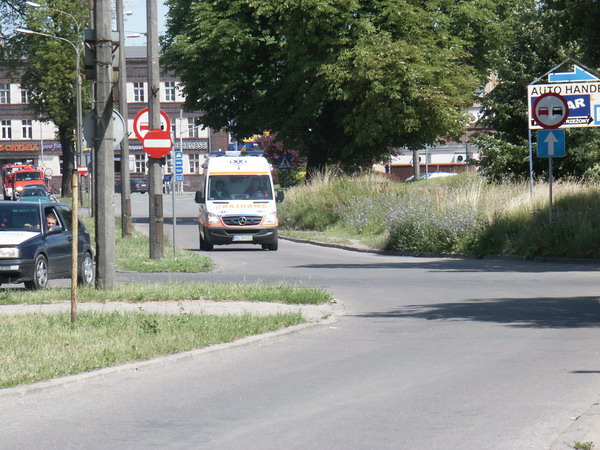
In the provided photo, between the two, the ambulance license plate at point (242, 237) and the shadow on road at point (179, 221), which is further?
the shadow on road at point (179, 221)

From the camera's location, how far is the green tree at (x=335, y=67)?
1743 inches

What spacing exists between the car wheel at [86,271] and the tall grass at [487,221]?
10430mm

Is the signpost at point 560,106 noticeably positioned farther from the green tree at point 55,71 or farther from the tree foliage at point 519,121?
the green tree at point 55,71

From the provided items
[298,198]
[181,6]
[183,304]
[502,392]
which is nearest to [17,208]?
[183,304]

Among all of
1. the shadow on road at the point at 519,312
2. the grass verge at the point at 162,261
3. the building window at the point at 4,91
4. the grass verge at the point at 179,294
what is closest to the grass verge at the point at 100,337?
the grass verge at the point at 179,294

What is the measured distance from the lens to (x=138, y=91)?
11512cm

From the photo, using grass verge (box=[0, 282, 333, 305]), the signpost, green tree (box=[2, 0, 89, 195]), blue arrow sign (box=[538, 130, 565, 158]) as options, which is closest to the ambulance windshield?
the signpost

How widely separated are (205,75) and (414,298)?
33156mm

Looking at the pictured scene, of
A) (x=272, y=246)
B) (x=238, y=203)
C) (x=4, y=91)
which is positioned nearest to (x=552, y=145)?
(x=272, y=246)

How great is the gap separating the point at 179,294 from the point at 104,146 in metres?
2.58

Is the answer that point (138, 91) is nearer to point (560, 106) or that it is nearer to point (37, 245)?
point (560, 106)

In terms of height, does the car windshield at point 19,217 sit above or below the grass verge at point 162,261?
above

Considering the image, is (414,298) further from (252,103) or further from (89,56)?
(252,103)

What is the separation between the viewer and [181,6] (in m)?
52.3
